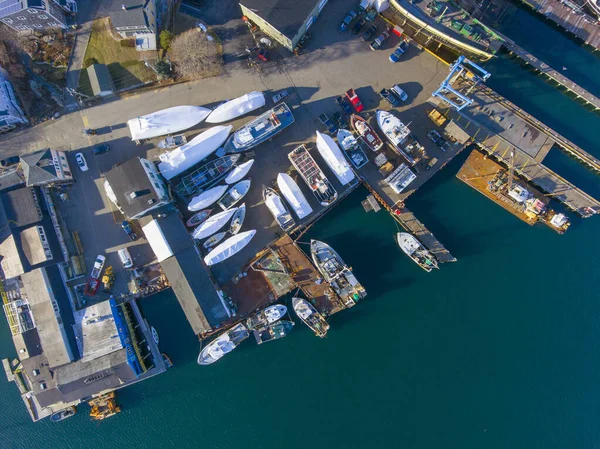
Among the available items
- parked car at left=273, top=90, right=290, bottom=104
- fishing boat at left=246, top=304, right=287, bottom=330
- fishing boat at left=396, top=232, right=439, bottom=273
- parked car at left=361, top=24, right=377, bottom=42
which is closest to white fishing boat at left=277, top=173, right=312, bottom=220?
parked car at left=273, top=90, right=290, bottom=104

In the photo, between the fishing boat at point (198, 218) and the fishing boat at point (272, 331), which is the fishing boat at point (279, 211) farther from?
the fishing boat at point (272, 331)

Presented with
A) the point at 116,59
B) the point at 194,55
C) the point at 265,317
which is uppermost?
the point at 116,59

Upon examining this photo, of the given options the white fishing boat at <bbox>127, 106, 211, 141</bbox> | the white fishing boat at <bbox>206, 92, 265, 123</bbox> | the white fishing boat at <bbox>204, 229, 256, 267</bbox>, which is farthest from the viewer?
the white fishing boat at <bbox>206, 92, 265, 123</bbox>

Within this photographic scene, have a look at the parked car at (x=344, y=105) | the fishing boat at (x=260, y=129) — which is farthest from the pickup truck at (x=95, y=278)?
the parked car at (x=344, y=105)

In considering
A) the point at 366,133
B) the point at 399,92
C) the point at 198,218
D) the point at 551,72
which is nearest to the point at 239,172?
the point at 198,218

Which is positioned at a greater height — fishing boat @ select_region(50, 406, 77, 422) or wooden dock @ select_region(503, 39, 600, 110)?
wooden dock @ select_region(503, 39, 600, 110)

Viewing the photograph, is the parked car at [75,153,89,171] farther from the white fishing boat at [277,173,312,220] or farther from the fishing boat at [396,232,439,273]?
the fishing boat at [396,232,439,273]

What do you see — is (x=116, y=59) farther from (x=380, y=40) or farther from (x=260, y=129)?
(x=380, y=40)
